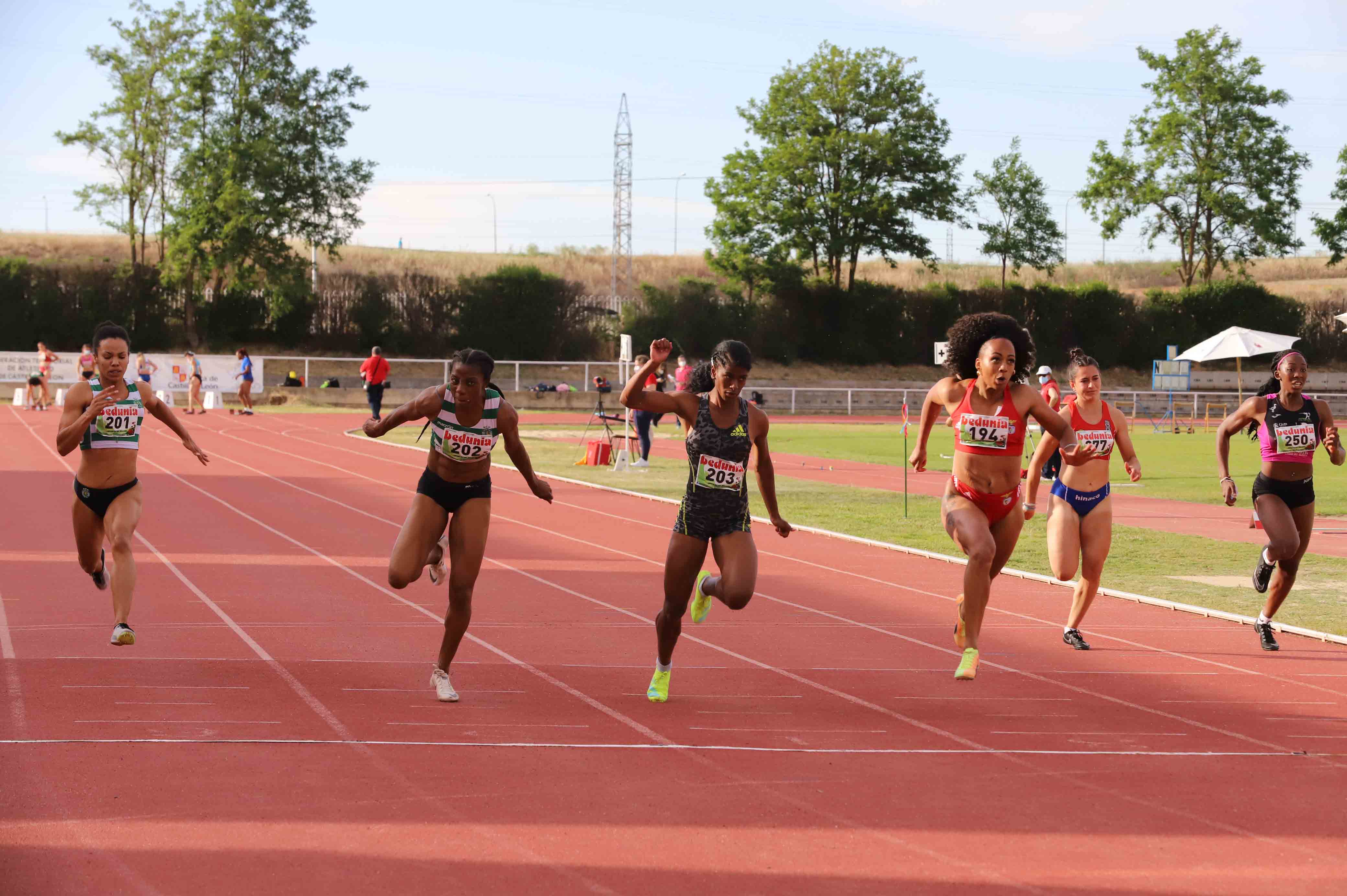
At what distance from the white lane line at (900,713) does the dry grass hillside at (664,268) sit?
172 feet

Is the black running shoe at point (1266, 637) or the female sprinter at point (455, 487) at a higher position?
the female sprinter at point (455, 487)

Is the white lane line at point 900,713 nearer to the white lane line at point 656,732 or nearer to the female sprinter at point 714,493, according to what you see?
the white lane line at point 656,732

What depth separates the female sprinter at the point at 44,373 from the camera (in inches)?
1428

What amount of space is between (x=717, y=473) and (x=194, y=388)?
32.9m

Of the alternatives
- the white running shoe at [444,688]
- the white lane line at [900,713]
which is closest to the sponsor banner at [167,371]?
the white lane line at [900,713]

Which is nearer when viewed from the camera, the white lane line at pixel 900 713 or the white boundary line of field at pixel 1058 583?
the white lane line at pixel 900 713

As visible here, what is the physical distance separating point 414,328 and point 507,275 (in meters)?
4.59

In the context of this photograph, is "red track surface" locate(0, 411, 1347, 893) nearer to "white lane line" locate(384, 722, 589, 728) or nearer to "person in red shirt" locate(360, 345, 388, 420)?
"white lane line" locate(384, 722, 589, 728)

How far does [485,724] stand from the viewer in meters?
6.59

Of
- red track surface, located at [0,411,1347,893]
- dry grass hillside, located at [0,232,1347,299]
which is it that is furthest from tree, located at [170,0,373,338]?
red track surface, located at [0,411,1347,893]

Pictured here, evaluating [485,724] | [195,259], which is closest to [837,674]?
[485,724]

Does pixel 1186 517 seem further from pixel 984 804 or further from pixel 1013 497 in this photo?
pixel 984 804

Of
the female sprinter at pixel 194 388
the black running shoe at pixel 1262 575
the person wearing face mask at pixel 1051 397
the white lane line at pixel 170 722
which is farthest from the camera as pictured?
the female sprinter at pixel 194 388

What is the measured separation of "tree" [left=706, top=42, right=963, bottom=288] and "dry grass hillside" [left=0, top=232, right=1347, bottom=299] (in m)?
4.19
